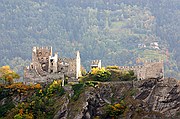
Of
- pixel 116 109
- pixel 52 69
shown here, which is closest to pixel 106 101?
pixel 116 109

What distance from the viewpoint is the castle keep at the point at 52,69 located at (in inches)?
4968

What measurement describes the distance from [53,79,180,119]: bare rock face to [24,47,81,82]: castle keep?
6.59 m

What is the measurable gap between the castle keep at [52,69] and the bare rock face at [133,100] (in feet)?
21.6

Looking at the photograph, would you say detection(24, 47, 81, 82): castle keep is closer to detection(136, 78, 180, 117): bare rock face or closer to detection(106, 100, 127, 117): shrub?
detection(106, 100, 127, 117): shrub

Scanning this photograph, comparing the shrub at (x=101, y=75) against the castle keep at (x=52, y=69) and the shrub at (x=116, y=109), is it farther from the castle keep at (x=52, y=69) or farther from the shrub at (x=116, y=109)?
the shrub at (x=116, y=109)

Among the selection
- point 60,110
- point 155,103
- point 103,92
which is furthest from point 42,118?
point 155,103

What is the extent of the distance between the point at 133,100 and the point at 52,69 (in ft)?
59.7

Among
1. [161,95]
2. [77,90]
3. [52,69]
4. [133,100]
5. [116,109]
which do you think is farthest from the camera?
[52,69]

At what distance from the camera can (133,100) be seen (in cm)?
11875

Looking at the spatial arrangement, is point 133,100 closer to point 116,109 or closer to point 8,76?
point 116,109

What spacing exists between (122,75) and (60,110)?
1399 centimetres

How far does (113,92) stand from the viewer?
121375mm

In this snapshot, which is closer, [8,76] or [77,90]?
[77,90]

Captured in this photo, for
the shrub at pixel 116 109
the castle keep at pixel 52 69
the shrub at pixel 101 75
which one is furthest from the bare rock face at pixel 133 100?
the castle keep at pixel 52 69
